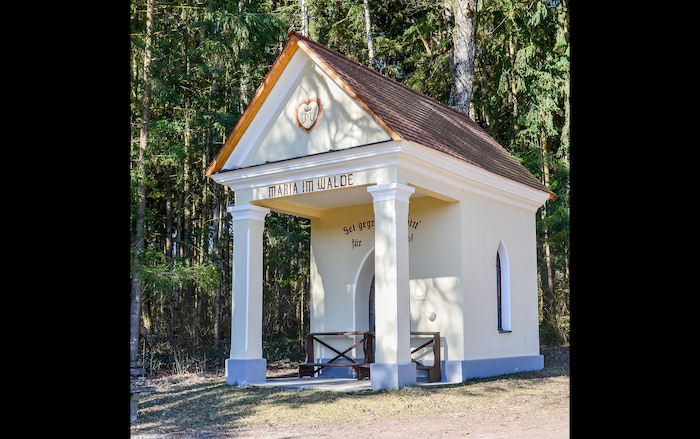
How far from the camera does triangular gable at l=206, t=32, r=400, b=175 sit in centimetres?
1283

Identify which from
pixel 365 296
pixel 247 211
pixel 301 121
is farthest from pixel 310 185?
pixel 365 296

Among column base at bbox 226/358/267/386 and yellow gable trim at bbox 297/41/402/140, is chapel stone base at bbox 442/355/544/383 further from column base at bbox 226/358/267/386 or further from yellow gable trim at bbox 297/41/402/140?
yellow gable trim at bbox 297/41/402/140

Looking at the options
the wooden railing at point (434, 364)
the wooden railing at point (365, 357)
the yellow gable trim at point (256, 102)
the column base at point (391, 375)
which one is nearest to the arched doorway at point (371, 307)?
the wooden railing at point (365, 357)

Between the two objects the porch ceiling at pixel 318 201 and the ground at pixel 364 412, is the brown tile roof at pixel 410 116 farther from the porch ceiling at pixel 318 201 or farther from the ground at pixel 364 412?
the ground at pixel 364 412

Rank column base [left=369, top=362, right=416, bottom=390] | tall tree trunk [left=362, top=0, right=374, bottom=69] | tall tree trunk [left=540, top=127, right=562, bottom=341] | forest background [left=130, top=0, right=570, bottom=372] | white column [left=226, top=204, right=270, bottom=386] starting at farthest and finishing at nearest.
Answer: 1. tall tree trunk [left=362, top=0, right=374, bottom=69]
2. tall tree trunk [left=540, top=127, right=562, bottom=341]
3. forest background [left=130, top=0, right=570, bottom=372]
4. white column [left=226, top=204, right=270, bottom=386]
5. column base [left=369, top=362, right=416, bottom=390]

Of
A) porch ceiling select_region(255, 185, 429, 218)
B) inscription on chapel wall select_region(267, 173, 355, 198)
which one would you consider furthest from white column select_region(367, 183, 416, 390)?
porch ceiling select_region(255, 185, 429, 218)

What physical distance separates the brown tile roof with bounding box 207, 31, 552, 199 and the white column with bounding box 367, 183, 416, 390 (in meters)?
1.15

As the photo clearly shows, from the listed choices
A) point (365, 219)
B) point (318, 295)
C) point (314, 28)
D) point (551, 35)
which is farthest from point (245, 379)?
point (551, 35)

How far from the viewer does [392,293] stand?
38.8 feet

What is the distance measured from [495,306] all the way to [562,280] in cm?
1164
